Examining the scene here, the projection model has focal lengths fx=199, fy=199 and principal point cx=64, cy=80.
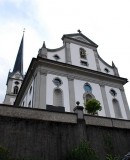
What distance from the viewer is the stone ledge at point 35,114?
12.3 metres

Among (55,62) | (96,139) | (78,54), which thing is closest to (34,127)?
(96,139)

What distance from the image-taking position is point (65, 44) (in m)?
25.9

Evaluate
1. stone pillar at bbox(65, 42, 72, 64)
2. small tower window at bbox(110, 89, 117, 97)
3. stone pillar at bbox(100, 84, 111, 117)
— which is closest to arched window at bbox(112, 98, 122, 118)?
small tower window at bbox(110, 89, 117, 97)

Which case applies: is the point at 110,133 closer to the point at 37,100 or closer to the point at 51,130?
the point at 51,130

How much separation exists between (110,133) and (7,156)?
740 centimetres

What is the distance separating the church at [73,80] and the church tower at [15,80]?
16124mm

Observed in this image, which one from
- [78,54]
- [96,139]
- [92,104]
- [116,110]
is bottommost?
[96,139]

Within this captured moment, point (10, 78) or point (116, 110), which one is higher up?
point (10, 78)

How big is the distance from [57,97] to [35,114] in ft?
26.6

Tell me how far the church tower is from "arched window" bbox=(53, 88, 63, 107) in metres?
24.0

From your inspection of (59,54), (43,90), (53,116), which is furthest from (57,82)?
(53,116)

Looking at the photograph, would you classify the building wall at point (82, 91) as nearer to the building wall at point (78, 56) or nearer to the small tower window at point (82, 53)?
the building wall at point (78, 56)

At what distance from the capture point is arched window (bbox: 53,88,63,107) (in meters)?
20.3

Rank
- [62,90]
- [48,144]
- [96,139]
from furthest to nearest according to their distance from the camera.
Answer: [62,90] < [96,139] < [48,144]
